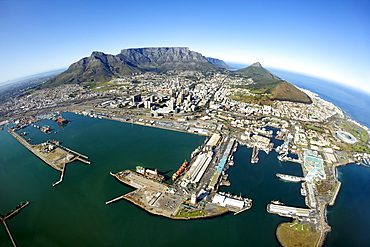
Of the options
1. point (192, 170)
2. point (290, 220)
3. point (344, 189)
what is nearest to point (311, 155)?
point (344, 189)

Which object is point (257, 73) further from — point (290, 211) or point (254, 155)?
point (290, 211)

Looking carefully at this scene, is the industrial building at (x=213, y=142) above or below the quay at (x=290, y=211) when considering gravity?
above

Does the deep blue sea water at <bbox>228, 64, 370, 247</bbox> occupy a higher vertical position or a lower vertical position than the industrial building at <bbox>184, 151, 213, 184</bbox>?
lower

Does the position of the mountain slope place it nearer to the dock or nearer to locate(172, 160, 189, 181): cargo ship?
the dock

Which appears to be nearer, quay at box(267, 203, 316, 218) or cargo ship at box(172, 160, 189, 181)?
quay at box(267, 203, 316, 218)

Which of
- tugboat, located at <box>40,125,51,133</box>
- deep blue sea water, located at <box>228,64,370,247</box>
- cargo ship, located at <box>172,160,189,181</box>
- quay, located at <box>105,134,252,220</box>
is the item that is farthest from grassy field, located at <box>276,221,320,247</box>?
tugboat, located at <box>40,125,51,133</box>

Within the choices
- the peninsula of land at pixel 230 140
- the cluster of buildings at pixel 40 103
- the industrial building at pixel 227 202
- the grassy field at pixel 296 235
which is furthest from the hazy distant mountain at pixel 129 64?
the grassy field at pixel 296 235

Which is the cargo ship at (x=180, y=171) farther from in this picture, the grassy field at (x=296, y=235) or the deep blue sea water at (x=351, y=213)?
the deep blue sea water at (x=351, y=213)
